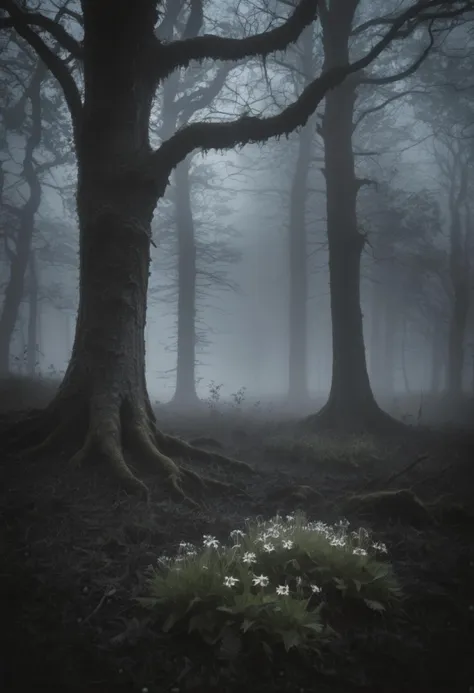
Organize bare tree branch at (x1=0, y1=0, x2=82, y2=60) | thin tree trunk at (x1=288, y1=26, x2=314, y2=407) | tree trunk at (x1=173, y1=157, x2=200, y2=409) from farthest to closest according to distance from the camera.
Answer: thin tree trunk at (x1=288, y1=26, x2=314, y2=407) → tree trunk at (x1=173, y1=157, x2=200, y2=409) → bare tree branch at (x1=0, y1=0, x2=82, y2=60)

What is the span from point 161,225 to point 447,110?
1379 centimetres

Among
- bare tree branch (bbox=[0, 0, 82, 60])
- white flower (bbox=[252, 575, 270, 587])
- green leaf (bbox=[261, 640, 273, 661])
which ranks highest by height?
bare tree branch (bbox=[0, 0, 82, 60])

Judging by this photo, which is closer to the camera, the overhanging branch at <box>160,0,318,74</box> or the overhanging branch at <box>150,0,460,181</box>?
the overhanging branch at <box>150,0,460,181</box>

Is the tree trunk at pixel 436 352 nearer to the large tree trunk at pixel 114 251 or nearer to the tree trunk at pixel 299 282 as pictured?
the tree trunk at pixel 299 282

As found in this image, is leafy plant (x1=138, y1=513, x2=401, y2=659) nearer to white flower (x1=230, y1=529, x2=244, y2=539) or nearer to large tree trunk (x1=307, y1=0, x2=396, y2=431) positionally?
white flower (x1=230, y1=529, x2=244, y2=539)

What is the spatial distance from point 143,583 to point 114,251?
4281 mm

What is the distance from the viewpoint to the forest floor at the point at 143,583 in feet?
8.94

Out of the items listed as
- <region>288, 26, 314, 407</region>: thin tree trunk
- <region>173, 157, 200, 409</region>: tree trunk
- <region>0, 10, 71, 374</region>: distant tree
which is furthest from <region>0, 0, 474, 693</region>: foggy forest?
<region>288, 26, 314, 407</region>: thin tree trunk

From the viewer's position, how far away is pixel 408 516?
5.41m

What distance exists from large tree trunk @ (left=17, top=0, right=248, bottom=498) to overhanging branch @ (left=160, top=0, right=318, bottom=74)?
16.2 inches

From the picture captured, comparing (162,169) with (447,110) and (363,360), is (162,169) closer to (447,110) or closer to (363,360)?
(363,360)

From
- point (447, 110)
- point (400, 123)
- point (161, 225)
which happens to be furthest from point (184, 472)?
point (400, 123)

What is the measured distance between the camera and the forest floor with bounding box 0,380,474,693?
A: 2.72 m

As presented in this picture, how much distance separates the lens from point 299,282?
23750 mm
